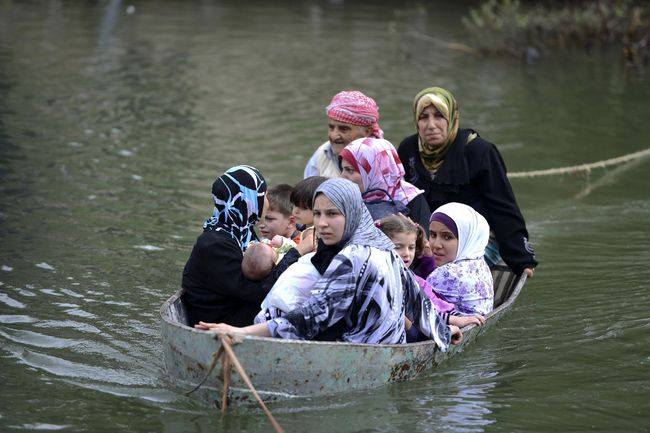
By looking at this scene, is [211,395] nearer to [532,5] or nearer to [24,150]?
[24,150]

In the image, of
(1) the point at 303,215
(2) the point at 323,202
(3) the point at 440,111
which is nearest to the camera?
(2) the point at 323,202

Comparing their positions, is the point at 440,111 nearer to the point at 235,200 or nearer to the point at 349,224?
the point at 235,200

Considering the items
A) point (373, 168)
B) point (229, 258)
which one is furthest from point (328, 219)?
point (373, 168)

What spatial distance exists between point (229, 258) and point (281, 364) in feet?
2.61

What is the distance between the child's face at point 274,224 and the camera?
295 inches

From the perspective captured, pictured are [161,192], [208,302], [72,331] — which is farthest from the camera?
[161,192]

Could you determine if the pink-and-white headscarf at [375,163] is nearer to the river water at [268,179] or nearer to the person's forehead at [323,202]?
the river water at [268,179]

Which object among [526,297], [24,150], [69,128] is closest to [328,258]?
[526,297]

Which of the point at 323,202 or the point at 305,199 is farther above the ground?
the point at 323,202

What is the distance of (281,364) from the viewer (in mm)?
6016

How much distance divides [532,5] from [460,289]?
25170 mm

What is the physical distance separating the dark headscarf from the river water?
2.83 feet

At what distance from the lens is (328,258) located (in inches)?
242

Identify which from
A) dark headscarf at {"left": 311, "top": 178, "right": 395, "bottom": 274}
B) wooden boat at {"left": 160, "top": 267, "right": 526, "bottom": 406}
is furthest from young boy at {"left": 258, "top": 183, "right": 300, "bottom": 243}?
dark headscarf at {"left": 311, "top": 178, "right": 395, "bottom": 274}
